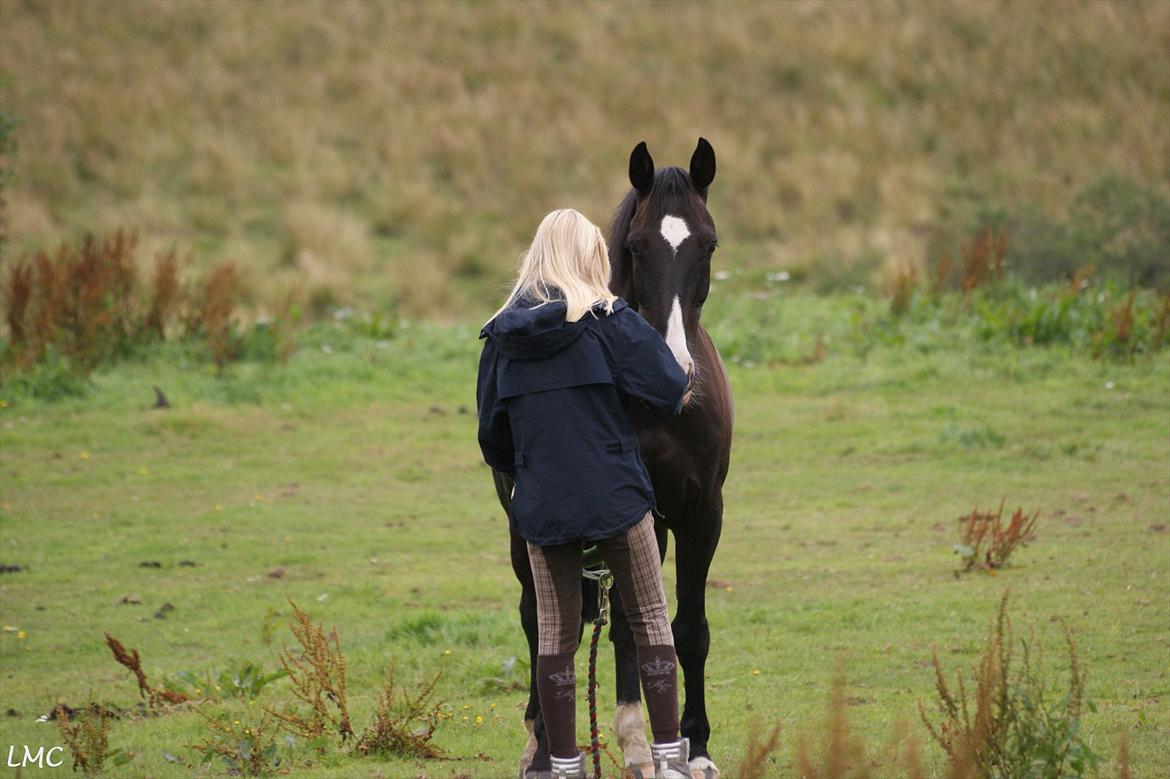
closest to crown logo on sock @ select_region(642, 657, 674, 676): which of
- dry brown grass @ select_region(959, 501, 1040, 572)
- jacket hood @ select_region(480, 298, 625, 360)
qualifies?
jacket hood @ select_region(480, 298, 625, 360)

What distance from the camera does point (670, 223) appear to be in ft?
15.5

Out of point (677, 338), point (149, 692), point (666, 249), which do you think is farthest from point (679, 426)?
point (149, 692)

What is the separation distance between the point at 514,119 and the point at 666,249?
21.3m

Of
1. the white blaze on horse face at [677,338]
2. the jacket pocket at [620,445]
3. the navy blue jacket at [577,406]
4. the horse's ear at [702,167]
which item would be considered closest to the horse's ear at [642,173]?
the horse's ear at [702,167]

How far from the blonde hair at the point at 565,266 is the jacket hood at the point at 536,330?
6cm

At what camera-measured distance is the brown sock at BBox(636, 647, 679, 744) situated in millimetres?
4254

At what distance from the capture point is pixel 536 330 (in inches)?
162

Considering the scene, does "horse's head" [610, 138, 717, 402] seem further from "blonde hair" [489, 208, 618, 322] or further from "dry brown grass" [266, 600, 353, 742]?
"dry brown grass" [266, 600, 353, 742]

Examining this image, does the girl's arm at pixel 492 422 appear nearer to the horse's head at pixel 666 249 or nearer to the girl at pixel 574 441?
the girl at pixel 574 441

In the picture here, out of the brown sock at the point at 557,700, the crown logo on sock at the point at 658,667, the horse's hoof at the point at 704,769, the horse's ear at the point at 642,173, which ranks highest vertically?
the horse's ear at the point at 642,173

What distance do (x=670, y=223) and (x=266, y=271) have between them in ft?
53.1

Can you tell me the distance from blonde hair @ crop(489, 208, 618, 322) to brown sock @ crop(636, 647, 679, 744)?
114 centimetres

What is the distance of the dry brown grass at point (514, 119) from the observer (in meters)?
21.5

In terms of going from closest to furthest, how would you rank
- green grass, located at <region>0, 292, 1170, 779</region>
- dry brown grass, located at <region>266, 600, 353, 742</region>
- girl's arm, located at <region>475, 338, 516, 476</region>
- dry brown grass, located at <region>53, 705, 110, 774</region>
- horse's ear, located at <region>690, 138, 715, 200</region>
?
girl's arm, located at <region>475, 338, 516, 476</region> < horse's ear, located at <region>690, 138, 715, 200</region> < dry brown grass, located at <region>53, 705, 110, 774</region> < dry brown grass, located at <region>266, 600, 353, 742</region> < green grass, located at <region>0, 292, 1170, 779</region>
